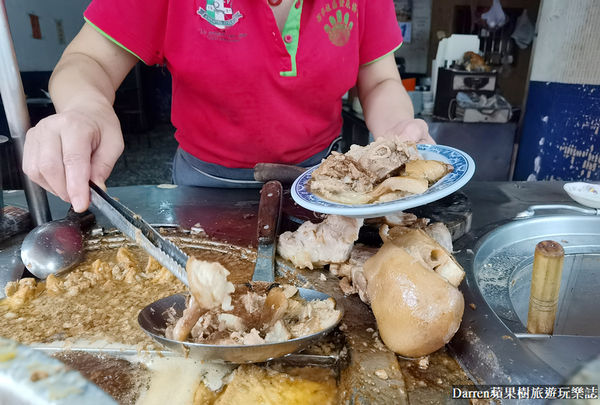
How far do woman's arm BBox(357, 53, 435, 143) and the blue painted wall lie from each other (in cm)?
240

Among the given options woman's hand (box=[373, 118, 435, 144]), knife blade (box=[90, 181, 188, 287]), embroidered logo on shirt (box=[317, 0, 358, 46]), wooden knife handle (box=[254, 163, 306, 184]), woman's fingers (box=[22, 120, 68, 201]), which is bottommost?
wooden knife handle (box=[254, 163, 306, 184])

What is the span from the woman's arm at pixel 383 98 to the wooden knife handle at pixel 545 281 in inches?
37.2

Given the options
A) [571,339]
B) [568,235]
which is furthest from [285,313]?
[568,235]

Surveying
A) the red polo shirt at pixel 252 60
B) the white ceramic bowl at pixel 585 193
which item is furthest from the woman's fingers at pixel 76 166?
the white ceramic bowl at pixel 585 193

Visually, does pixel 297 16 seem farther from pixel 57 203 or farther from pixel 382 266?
pixel 57 203

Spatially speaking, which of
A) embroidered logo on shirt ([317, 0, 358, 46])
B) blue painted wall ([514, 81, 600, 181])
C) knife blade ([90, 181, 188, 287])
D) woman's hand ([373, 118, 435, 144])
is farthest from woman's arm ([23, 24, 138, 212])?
blue painted wall ([514, 81, 600, 181])

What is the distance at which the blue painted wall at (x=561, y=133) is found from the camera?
360 cm

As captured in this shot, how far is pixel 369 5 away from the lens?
2156 mm

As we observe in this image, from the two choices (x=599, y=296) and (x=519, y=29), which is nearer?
(x=599, y=296)

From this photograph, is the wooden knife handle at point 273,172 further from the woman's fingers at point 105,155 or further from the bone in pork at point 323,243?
the woman's fingers at point 105,155

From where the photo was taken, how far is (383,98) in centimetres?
221

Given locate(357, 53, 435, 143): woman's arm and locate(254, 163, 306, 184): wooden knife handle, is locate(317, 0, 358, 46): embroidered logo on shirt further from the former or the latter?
locate(254, 163, 306, 184): wooden knife handle

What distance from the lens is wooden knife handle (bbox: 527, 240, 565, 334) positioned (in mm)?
1059

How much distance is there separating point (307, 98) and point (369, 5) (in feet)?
2.07
